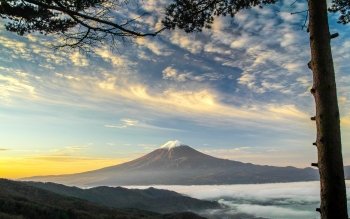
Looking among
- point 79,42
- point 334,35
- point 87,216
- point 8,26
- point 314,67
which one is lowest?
point 87,216

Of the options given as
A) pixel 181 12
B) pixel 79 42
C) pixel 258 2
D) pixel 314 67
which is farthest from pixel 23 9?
pixel 314 67

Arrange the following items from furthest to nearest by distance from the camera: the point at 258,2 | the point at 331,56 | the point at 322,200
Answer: the point at 258,2 < the point at 331,56 < the point at 322,200

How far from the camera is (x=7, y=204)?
44.0 meters

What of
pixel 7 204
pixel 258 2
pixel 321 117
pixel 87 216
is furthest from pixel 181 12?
pixel 87 216

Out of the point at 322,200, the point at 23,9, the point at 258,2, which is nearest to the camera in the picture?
the point at 322,200

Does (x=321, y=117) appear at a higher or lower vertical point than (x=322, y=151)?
higher

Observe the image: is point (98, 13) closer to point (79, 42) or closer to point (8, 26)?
point (79, 42)

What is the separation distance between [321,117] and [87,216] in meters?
46.0

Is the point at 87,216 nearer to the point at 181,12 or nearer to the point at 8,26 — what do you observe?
the point at 8,26

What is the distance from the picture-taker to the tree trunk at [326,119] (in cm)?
877

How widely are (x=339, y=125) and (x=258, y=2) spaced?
6.01 meters

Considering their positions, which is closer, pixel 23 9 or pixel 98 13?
pixel 98 13

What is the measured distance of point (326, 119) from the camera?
9078mm

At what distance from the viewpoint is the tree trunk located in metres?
8.77
